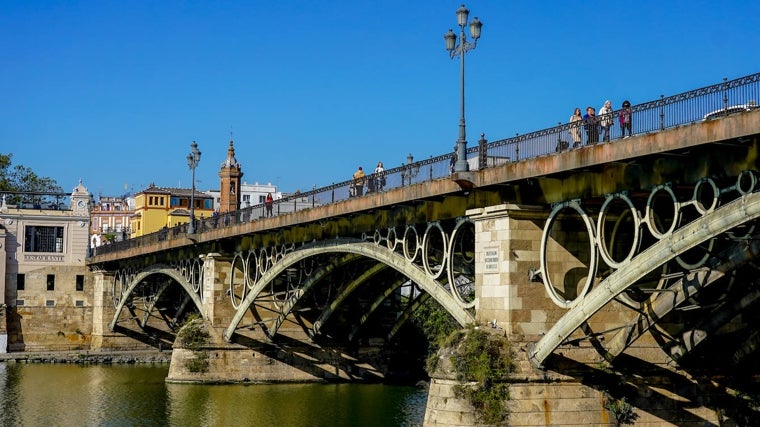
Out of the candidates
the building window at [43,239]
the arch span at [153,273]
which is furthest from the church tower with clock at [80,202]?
the arch span at [153,273]

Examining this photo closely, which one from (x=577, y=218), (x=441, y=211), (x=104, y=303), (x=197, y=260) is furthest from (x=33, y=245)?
(x=577, y=218)

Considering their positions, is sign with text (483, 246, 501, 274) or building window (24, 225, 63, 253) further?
building window (24, 225, 63, 253)

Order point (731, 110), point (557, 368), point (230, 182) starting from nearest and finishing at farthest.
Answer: point (731, 110) → point (557, 368) → point (230, 182)

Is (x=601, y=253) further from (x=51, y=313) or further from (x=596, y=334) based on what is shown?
(x=51, y=313)

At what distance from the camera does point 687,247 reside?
61.8 feet

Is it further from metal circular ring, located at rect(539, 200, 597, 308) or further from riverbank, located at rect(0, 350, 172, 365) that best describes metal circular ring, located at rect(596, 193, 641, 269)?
riverbank, located at rect(0, 350, 172, 365)

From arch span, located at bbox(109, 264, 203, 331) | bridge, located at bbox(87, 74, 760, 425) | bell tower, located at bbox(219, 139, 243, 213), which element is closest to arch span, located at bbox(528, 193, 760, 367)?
bridge, located at bbox(87, 74, 760, 425)

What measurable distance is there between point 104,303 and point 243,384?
28892 mm

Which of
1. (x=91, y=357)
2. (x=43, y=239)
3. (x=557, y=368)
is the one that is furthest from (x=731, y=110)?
(x=43, y=239)

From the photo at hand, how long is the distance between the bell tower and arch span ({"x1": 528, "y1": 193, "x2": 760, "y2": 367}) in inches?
1551

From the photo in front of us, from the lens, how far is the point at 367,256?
33031 millimetres

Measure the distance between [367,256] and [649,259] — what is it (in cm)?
1417

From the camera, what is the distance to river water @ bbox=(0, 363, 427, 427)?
35.4 m

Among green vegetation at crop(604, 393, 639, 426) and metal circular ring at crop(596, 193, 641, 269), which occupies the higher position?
metal circular ring at crop(596, 193, 641, 269)
